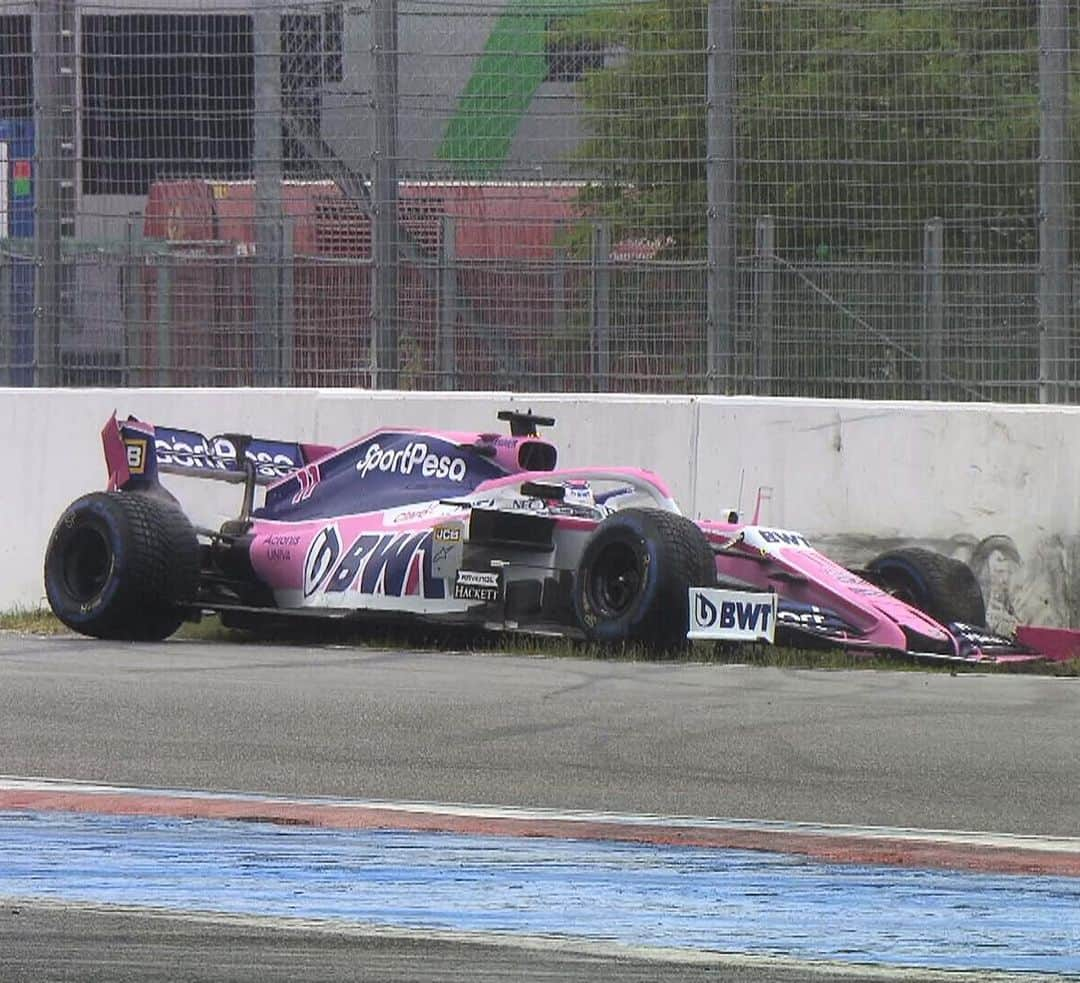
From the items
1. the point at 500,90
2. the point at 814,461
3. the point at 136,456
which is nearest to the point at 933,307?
the point at 814,461

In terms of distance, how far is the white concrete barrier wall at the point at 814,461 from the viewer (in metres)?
10.7

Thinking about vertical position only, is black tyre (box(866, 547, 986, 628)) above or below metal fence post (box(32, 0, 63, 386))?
below

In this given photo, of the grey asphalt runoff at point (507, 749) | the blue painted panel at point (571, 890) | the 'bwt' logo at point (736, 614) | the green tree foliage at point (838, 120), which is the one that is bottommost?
the grey asphalt runoff at point (507, 749)

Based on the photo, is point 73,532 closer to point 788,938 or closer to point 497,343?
point 497,343

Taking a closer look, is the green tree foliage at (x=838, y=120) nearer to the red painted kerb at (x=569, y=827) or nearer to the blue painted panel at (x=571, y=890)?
the red painted kerb at (x=569, y=827)

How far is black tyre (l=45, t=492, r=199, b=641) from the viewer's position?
1022cm

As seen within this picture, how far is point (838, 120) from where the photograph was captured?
1150 centimetres

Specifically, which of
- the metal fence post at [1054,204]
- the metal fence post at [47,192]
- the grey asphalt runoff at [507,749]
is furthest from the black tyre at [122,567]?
the metal fence post at [1054,204]

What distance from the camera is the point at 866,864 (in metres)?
4.73

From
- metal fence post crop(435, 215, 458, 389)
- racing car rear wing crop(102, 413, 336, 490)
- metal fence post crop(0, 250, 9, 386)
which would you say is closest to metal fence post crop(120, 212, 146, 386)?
metal fence post crop(0, 250, 9, 386)

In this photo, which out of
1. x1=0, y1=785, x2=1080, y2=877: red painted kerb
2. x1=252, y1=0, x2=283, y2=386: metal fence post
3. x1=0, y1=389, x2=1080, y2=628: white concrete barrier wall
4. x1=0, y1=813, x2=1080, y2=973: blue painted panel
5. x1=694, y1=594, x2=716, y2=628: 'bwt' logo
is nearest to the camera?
x1=0, y1=813, x2=1080, y2=973: blue painted panel

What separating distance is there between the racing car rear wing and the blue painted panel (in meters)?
6.10

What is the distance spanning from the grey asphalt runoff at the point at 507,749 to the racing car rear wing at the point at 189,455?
186 cm

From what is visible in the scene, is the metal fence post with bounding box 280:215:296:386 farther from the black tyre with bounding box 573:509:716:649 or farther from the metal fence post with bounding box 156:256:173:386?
the black tyre with bounding box 573:509:716:649
